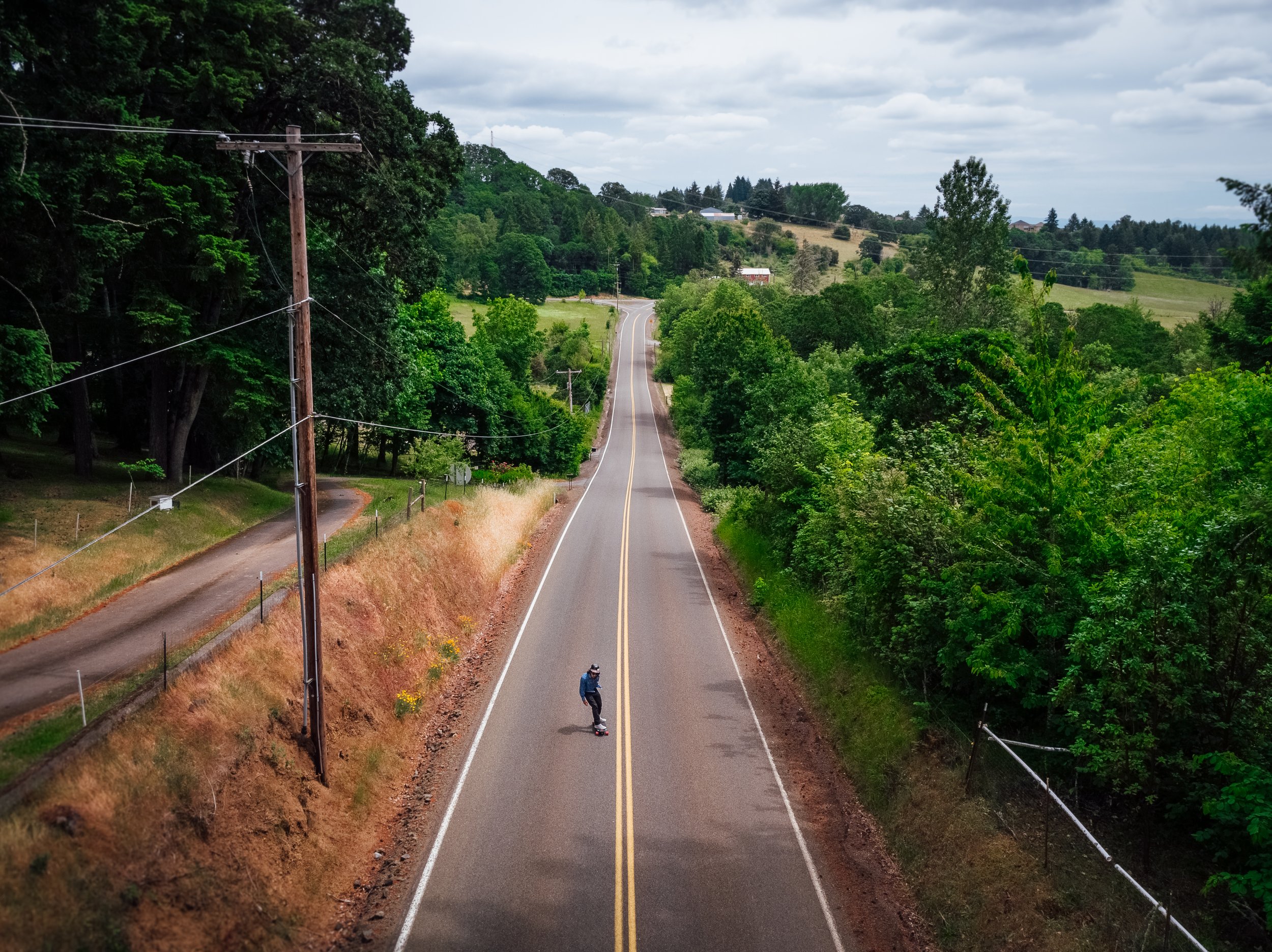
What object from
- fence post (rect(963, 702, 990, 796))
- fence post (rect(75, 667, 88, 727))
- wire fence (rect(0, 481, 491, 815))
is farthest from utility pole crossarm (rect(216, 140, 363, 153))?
fence post (rect(963, 702, 990, 796))

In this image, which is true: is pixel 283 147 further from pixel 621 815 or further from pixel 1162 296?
pixel 1162 296

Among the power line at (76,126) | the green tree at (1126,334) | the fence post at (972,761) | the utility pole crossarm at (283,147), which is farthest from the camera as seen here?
the green tree at (1126,334)

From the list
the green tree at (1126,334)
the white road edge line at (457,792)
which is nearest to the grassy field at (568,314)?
the green tree at (1126,334)

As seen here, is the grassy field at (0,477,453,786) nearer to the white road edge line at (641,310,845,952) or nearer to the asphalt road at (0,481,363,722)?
the asphalt road at (0,481,363,722)

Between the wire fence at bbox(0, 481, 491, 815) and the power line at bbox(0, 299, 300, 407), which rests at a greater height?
the power line at bbox(0, 299, 300, 407)

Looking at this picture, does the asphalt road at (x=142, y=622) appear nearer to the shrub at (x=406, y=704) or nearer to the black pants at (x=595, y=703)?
the shrub at (x=406, y=704)
